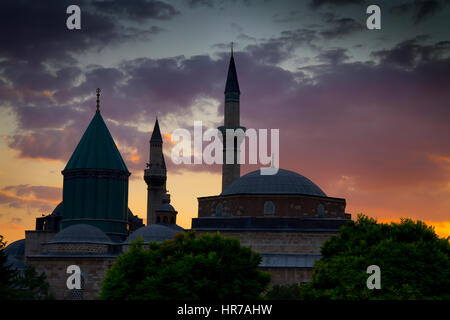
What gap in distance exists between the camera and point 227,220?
55.7 meters

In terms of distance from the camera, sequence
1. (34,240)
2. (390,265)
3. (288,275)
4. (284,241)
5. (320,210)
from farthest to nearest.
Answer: (34,240)
(320,210)
(284,241)
(288,275)
(390,265)

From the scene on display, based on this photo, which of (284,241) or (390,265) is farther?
(284,241)

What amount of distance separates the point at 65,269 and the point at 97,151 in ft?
48.7

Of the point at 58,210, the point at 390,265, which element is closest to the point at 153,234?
the point at 58,210

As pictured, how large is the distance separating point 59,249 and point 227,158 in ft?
51.4

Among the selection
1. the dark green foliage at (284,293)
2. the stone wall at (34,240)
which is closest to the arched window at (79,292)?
the dark green foliage at (284,293)

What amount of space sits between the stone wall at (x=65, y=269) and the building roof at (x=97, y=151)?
1273 centimetres

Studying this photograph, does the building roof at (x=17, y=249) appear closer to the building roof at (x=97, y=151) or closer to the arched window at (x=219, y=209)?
the building roof at (x=97, y=151)

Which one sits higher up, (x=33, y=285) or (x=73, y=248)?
(x=73, y=248)

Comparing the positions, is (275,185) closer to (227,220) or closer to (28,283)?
(227,220)

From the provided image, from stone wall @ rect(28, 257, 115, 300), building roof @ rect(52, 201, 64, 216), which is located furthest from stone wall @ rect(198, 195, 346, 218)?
building roof @ rect(52, 201, 64, 216)

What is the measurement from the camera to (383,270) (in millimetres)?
35062
